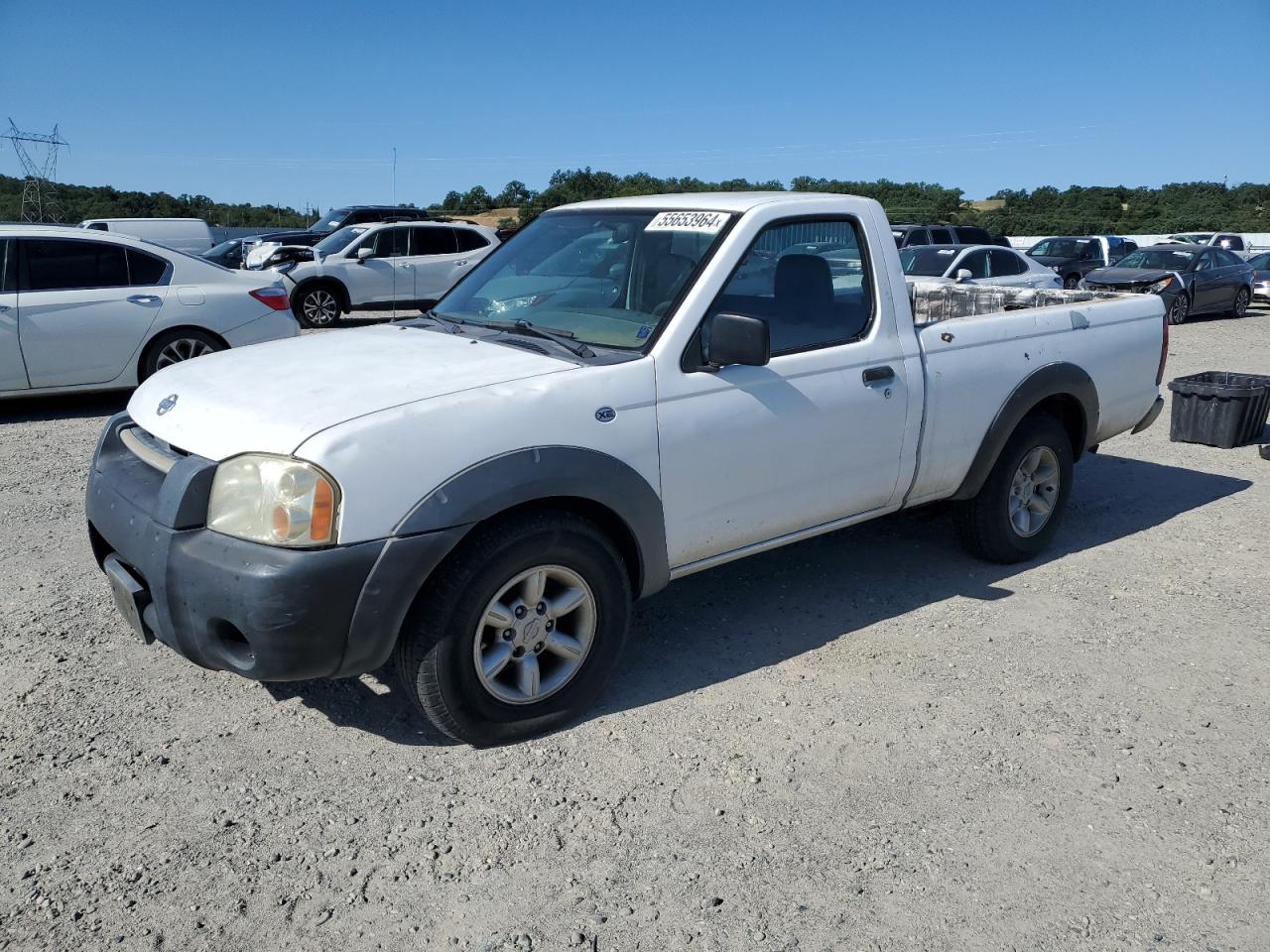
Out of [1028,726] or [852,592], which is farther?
[852,592]

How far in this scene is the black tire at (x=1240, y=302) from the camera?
2089cm

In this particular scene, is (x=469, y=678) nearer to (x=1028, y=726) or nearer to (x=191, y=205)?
(x=1028, y=726)

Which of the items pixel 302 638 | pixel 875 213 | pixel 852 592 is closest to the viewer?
pixel 302 638

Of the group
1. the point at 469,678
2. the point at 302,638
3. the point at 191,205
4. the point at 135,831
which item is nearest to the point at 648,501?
the point at 469,678

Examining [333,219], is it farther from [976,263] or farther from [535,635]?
[535,635]

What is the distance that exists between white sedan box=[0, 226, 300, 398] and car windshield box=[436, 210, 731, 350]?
533 cm

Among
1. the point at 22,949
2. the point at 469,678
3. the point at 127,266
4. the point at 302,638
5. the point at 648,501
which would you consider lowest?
the point at 22,949

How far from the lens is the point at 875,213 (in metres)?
4.76

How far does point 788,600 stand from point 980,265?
12554 millimetres

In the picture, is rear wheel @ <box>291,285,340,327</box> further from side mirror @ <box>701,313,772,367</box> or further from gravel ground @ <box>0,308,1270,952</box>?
side mirror @ <box>701,313,772,367</box>

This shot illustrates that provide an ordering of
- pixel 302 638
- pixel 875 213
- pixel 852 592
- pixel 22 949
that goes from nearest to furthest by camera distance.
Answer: pixel 22 949 < pixel 302 638 < pixel 875 213 < pixel 852 592

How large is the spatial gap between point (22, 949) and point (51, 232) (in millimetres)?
7778

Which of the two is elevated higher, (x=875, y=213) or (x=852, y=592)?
(x=875, y=213)

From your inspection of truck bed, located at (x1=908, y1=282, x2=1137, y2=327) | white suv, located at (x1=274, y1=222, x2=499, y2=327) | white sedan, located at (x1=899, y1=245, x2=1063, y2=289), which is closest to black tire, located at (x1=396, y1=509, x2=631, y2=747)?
truck bed, located at (x1=908, y1=282, x2=1137, y2=327)
